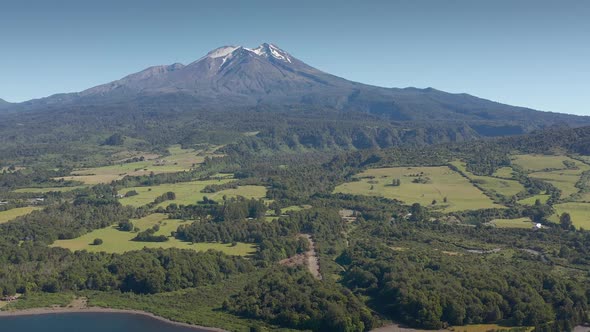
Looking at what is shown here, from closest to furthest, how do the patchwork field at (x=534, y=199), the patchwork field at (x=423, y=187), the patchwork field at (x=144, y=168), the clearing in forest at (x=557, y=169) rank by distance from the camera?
1. the patchwork field at (x=534, y=199)
2. the patchwork field at (x=423, y=187)
3. the clearing in forest at (x=557, y=169)
4. the patchwork field at (x=144, y=168)

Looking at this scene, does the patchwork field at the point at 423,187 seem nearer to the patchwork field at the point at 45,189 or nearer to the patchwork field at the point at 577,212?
the patchwork field at the point at 577,212

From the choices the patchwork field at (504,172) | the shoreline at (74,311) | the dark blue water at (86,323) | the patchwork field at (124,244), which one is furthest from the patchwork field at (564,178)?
the dark blue water at (86,323)

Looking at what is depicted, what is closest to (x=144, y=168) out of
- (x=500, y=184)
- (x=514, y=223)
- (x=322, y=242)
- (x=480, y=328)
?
(x=322, y=242)

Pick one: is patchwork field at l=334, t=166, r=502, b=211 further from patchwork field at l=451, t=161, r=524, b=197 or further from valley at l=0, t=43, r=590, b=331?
patchwork field at l=451, t=161, r=524, b=197

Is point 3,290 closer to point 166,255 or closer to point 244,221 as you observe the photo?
point 166,255

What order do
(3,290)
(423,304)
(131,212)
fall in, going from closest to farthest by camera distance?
1. (423,304)
2. (3,290)
3. (131,212)

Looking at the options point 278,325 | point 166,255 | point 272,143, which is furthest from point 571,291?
point 272,143
